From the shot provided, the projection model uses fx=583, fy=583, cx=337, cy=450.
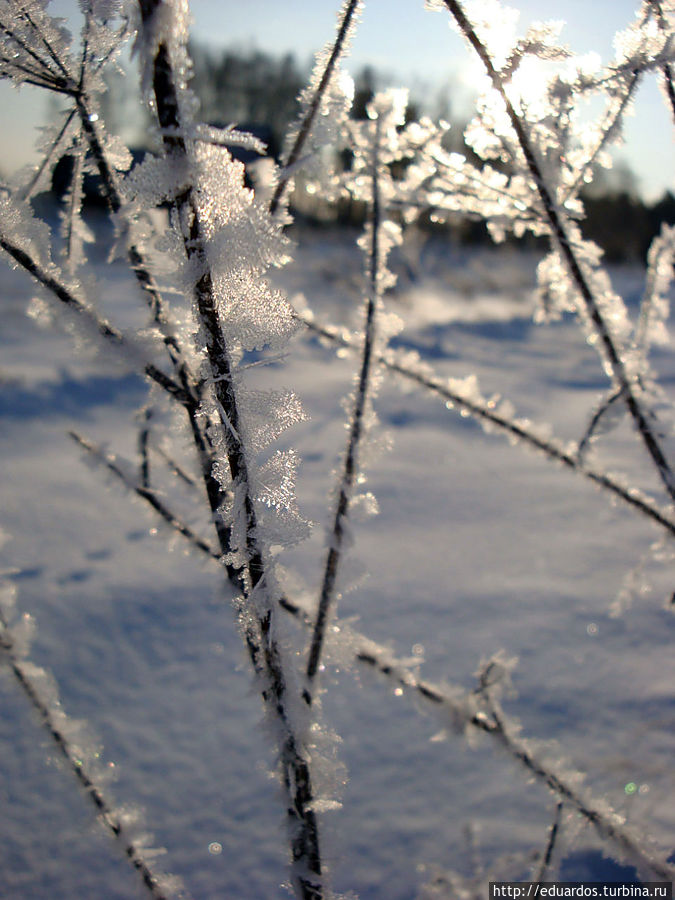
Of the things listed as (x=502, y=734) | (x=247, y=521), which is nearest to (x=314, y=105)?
(x=247, y=521)

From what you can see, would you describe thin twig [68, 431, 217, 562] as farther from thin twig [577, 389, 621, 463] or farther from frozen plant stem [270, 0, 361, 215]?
thin twig [577, 389, 621, 463]

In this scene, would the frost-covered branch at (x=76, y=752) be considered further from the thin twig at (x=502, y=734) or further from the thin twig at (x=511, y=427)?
the thin twig at (x=511, y=427)

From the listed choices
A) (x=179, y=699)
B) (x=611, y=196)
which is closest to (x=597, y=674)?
(x=179, y=699)

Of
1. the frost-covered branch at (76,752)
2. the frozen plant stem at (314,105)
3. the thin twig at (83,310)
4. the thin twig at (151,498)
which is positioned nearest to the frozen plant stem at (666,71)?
the frozen plant stem at (314,105)

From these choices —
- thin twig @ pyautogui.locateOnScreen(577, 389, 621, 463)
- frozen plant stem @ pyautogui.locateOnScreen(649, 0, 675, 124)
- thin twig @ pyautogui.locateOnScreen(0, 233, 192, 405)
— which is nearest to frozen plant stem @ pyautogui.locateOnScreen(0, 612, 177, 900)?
thin twig @ pyautogui.locateOnScreen(0, 233, 192, 405)

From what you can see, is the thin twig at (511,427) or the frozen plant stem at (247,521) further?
the thin twig at (511,427)

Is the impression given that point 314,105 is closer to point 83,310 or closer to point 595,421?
point 83,310

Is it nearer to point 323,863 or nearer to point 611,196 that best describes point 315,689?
point 323,863
